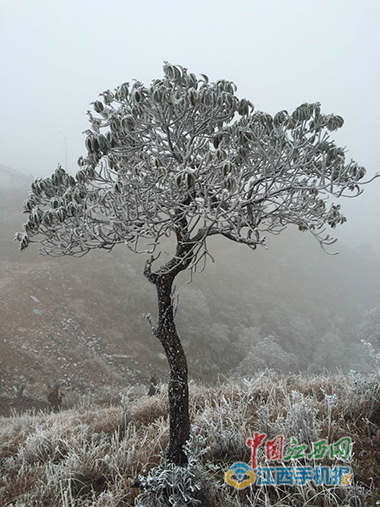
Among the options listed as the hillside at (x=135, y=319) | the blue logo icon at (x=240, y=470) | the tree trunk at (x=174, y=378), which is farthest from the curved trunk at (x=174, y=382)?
the hillside at (x=135, y=319)

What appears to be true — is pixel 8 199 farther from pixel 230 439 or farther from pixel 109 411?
pixel 230 439

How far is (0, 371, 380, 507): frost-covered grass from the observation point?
269 centimetres

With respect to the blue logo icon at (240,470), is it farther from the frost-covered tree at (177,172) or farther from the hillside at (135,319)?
the hillside at (135,319)

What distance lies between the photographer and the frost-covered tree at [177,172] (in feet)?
8.82

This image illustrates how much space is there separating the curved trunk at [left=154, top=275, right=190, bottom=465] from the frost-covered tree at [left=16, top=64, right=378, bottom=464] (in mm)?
11

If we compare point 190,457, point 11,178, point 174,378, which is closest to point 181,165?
point 174,378

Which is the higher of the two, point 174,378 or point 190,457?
point 174,378

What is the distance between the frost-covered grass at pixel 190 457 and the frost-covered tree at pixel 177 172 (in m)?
0.47

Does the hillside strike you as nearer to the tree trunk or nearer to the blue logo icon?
the tree trunk

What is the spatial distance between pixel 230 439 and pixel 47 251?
10.6ft

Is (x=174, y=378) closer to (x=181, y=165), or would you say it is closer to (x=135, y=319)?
(x=181, y=165)

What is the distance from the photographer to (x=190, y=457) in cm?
277

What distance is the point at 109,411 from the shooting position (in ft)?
17.9

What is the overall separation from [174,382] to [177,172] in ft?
7.11
